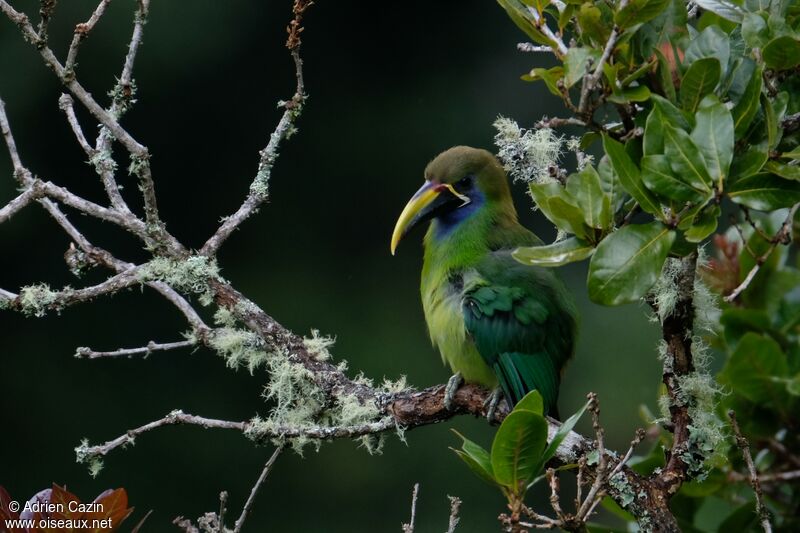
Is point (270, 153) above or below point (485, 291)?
above

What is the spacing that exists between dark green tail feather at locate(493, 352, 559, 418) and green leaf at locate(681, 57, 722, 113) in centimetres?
90

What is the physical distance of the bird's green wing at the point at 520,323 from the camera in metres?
2.41

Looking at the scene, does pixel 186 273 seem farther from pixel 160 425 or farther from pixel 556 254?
pixel 556 254

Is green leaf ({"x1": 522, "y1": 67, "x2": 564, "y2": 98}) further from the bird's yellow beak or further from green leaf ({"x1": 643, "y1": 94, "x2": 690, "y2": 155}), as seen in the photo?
the bird's yellow beak

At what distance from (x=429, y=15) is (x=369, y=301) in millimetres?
2168

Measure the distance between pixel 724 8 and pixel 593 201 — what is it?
16.9 inches

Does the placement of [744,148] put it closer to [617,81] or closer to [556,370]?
[617,81]

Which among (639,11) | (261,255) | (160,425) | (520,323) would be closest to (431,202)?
(520,323)

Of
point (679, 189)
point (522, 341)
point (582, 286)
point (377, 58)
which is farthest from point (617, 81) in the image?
point (377, 58)

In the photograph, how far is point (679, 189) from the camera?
1516 mm

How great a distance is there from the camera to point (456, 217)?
277 centimetres

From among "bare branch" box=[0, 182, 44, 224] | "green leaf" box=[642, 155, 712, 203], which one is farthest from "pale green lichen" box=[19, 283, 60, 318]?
"green leaf" box=[642, 155, 712, 203]

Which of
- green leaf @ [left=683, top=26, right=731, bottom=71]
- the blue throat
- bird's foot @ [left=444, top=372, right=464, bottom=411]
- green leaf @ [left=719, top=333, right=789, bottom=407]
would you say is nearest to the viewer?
green leaf @ [left=683, top=26, right=731, bottom=71]

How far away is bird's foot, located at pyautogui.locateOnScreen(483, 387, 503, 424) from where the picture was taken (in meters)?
2.33
